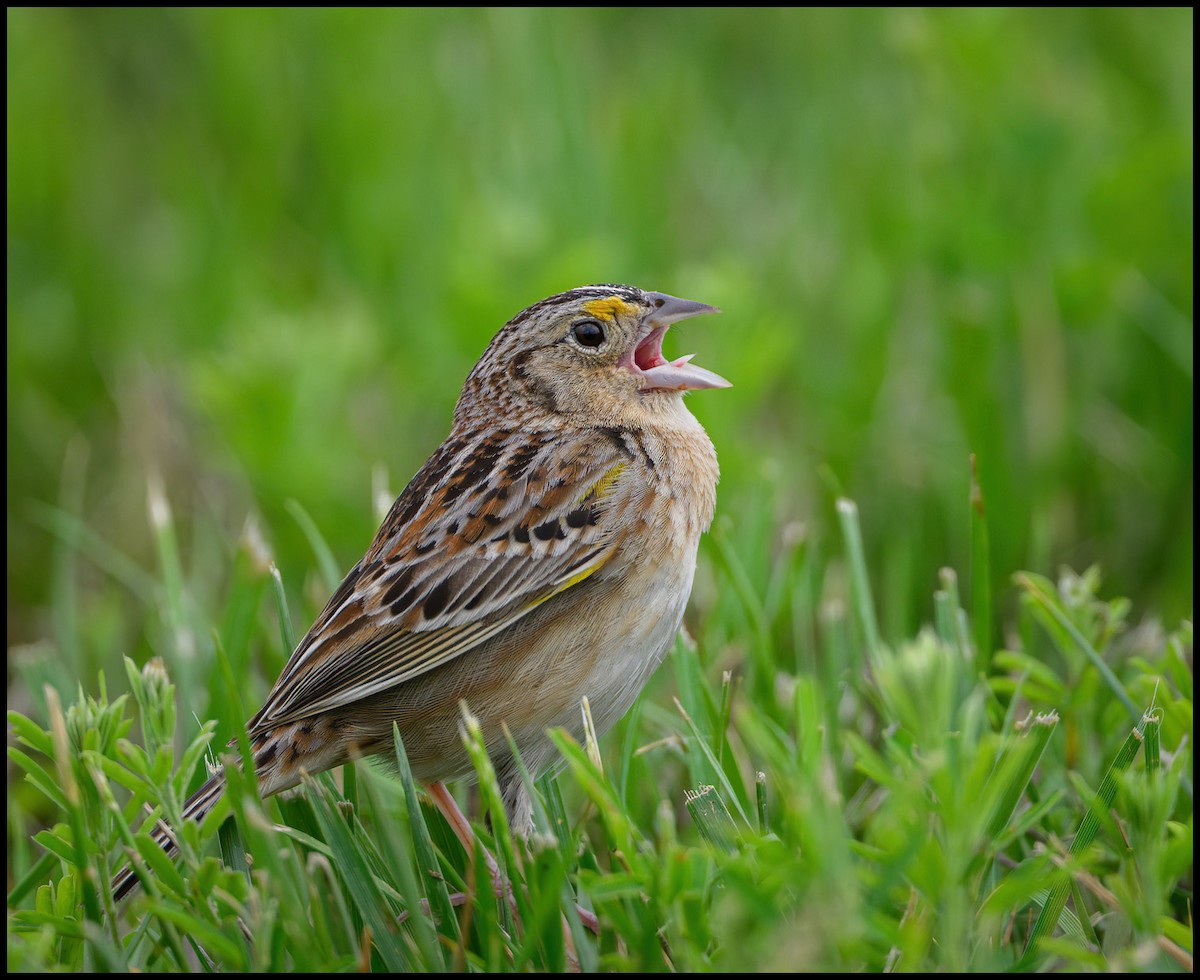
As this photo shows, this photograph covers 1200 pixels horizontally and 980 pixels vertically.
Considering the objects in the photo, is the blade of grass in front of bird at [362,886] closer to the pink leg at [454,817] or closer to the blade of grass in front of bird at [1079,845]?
the pink leg at [454,817]

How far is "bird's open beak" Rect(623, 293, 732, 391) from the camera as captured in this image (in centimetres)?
373

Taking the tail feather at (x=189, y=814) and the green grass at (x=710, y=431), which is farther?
the tail feather at (x=189, y=814)

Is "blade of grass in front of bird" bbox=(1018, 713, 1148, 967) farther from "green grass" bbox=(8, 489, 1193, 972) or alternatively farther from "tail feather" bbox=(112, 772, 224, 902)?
"tail feather" bbox=(112, 772, 224, 902)

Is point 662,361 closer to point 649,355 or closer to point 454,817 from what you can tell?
point 649,355

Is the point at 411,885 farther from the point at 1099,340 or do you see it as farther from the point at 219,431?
the point at 1099,340

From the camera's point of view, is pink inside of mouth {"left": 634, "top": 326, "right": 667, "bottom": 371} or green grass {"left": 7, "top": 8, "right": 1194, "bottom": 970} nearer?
green grass {"left": 7, "top": 8, "right": 1194, "bottom": 970}

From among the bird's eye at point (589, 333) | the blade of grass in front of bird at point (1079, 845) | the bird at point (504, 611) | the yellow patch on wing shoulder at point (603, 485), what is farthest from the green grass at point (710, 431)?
the bird's eye at point (589, 333)

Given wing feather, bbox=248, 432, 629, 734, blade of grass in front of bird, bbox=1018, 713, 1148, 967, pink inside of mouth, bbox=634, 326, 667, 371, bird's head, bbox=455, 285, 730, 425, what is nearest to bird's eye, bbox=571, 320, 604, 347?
bird's head, bbox=455, 285, 730, 425

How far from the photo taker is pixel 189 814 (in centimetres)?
294

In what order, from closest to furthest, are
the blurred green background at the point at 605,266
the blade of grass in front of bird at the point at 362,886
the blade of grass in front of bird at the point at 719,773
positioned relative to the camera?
the blade of grass in front of bird at the point at 362,886 → the blade of grass in front of bird at the point at 719,773 → the blurred green background at the point at 605,266

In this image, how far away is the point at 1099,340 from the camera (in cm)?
577

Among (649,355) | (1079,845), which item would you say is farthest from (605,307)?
(1079,845)

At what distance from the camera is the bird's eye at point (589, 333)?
12.4ft

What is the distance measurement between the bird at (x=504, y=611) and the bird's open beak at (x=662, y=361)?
0.33ft
